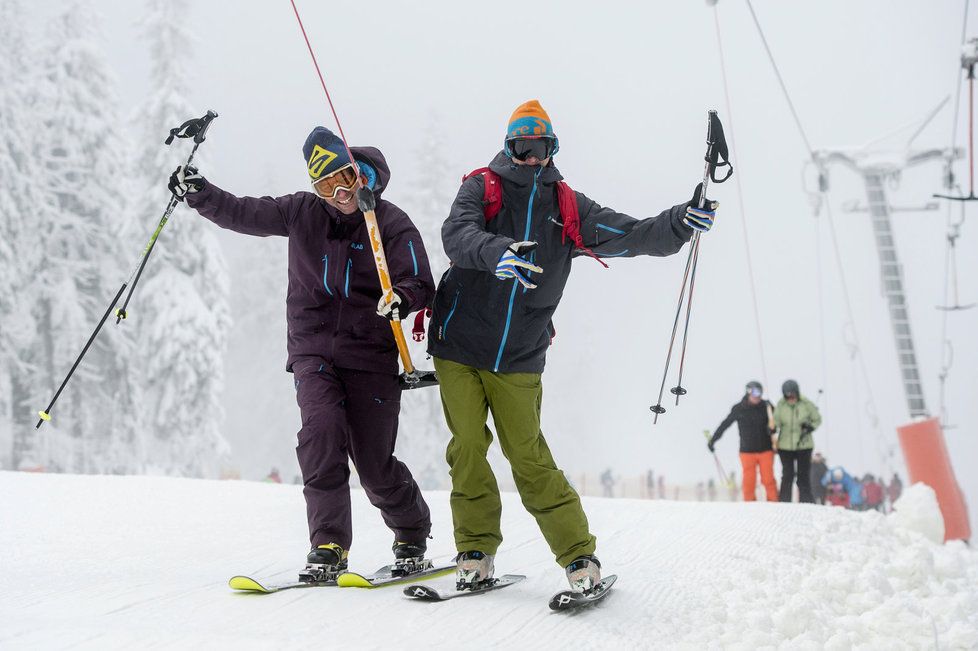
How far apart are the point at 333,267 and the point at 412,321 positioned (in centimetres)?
2212

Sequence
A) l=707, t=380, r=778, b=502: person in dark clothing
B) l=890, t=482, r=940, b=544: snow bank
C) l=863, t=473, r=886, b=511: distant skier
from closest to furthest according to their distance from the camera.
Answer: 1. l=890, t=482, r=940, b=544: snow bank
2. l=707, t=380, r=778, b=502: person in dark clothing
3. l=863, t=473, r=886, b=511: distant skier

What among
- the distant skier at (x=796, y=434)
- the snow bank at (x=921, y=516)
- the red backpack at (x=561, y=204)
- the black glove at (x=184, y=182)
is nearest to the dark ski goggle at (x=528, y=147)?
the red backpack at (x=561, y=204)

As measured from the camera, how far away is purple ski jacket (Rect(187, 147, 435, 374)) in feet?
13.5

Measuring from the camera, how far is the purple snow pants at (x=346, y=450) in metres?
3.99

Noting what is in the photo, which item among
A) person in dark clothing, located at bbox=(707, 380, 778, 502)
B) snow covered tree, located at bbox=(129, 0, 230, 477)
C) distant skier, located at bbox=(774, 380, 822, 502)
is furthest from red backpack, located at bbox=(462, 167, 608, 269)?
snow covered tree, located at bbox=(129, 0, 230, 477)

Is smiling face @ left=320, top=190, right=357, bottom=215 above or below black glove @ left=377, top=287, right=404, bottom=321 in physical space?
above

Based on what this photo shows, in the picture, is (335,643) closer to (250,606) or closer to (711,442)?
(250,606)

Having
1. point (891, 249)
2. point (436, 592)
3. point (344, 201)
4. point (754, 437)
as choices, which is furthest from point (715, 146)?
point (891, 249)

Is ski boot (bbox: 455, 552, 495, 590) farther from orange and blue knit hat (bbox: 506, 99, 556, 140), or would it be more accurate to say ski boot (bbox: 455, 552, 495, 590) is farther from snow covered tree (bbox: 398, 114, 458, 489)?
snow covered tree (bbox: 398, 114, 458, 489)

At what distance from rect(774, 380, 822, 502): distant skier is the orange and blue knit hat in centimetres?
723

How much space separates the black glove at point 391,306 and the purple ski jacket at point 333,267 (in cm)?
27

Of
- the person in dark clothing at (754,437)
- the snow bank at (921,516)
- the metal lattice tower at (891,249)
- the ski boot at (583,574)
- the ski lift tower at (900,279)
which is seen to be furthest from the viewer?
the metal lattice tower at (891,249)

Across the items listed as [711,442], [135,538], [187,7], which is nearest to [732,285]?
[187,7]

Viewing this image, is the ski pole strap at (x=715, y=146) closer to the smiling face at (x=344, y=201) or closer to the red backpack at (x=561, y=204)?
the red backpack at (x=561, y=204)
